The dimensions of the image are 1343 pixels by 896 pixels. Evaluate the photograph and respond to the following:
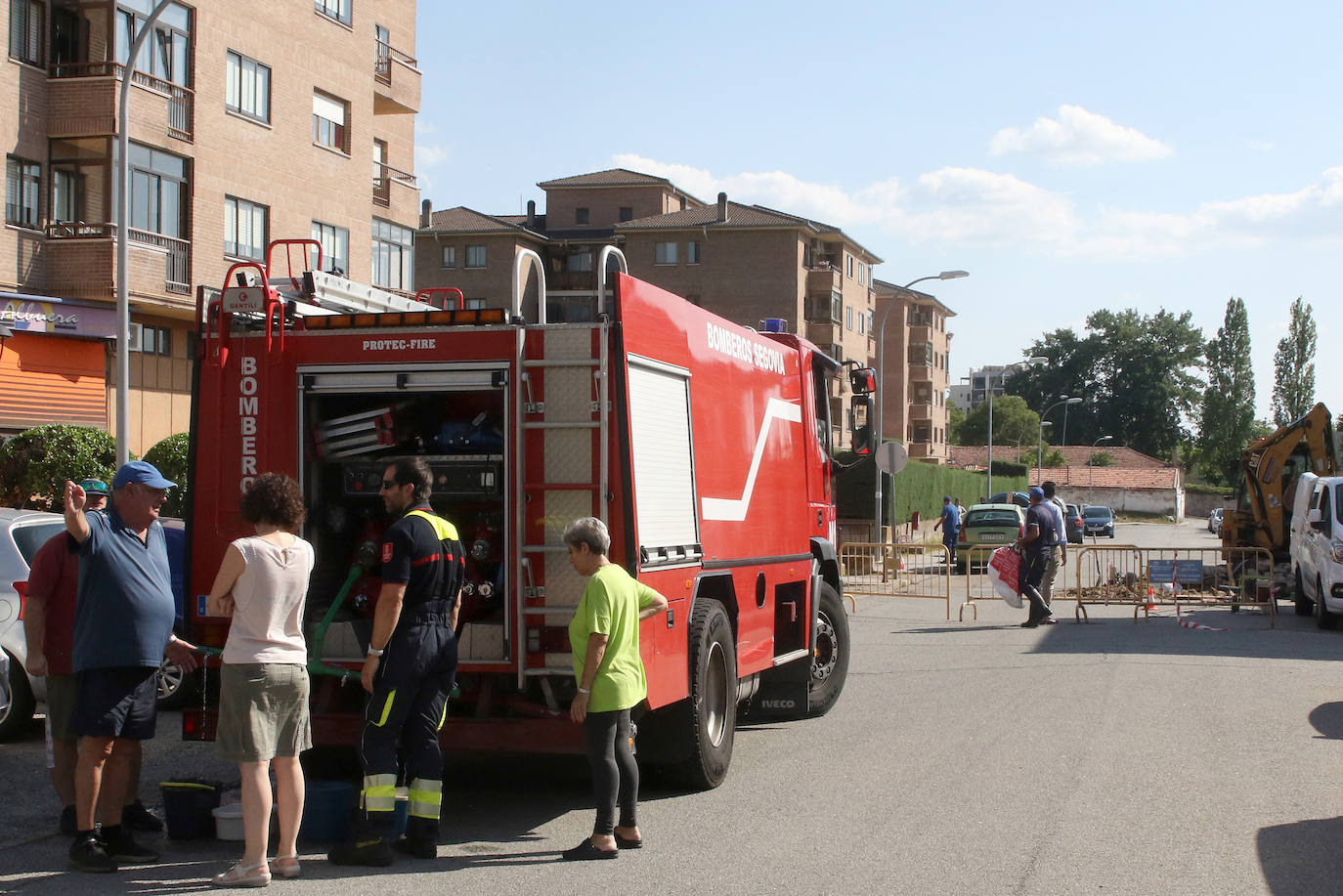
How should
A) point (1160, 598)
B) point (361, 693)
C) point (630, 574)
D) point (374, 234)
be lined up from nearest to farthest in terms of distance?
point (630, 574) → point (361, 693) → point (1160, 598) → point (374, 234)

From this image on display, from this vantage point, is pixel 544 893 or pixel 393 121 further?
pixel 393 121

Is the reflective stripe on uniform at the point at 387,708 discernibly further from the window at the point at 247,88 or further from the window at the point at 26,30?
the window at the point at 247,88

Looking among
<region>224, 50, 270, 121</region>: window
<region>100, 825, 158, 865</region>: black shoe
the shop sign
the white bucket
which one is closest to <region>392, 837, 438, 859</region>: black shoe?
the white bucket

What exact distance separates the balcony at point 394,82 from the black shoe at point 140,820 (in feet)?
98.9

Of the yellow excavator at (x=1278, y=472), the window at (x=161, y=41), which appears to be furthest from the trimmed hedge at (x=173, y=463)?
the yellow excavator at (x=1278, y=472)

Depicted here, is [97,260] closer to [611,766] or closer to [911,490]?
[611,766]

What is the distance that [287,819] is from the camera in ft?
20.2

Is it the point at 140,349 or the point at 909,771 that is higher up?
the point at 140,349

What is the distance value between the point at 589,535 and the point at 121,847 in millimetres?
2586

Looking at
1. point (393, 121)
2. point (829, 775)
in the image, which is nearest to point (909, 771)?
point (829, 775)

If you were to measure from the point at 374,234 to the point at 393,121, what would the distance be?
491 cm

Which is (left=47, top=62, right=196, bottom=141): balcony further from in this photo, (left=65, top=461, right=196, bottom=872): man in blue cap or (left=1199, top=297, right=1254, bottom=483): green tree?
(left=1199, top=297, right=1254, bottom=483): green tree

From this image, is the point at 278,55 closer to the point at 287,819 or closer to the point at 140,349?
the point at 140,349

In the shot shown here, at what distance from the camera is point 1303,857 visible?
6664mm
